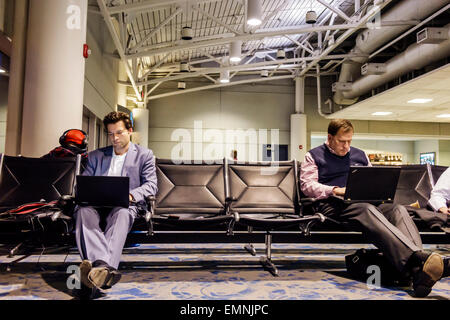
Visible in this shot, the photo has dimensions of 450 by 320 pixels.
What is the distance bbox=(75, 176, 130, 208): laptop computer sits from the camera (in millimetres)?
2475

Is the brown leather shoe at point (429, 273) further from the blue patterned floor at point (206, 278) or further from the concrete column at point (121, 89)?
the concrete column at point (121, 89)

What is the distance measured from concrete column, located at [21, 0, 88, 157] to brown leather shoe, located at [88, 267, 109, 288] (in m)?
2.29

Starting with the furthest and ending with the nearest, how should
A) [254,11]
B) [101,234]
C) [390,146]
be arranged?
[390,146] → [254,11] → [101,234]

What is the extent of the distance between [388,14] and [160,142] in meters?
9.06

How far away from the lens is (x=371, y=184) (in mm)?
2812

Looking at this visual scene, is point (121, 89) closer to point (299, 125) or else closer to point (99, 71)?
point (99, 71)

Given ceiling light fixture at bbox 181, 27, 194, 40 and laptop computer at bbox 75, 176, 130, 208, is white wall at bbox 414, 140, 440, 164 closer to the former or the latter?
ceiling light fixture at bbox 181, 27, 194, 40

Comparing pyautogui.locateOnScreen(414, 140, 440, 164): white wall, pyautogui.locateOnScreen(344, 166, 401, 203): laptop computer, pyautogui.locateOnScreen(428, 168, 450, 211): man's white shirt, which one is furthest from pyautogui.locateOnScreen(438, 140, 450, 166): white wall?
pyautogui.locateOnScreen(344, 166, 401, 203): laptop computer

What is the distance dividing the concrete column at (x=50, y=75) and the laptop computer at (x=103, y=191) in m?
1.72

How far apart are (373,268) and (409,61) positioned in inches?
274

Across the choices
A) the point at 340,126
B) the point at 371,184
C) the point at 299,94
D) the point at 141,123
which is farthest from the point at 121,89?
the point at 371,184

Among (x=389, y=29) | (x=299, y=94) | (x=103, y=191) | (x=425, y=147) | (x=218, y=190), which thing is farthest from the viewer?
(x=425, y=147)

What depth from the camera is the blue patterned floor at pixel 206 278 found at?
7.59ft
